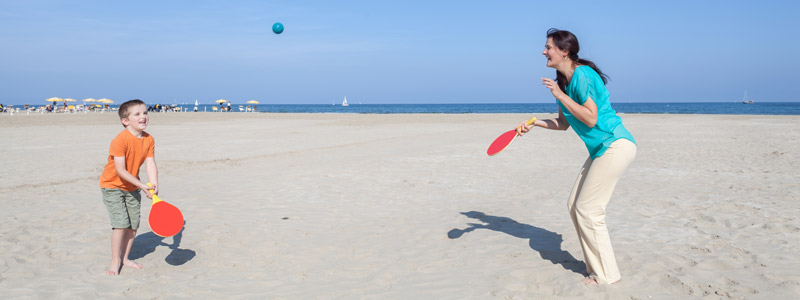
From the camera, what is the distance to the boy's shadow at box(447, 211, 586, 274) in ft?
15.0

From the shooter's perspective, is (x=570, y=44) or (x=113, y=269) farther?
(x=113, y=269)

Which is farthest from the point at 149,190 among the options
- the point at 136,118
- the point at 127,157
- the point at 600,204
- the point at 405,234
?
the point at 600,204

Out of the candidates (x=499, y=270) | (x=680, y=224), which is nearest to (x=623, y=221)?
(x=680, y=224)

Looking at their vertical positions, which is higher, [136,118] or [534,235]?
[136,118]

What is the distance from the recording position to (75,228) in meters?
5.82

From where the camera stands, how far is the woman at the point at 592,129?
139 inches

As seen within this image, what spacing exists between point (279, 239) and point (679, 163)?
910 centimetres

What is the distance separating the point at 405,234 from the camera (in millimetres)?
5641

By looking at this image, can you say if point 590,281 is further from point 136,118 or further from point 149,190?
point 136,118

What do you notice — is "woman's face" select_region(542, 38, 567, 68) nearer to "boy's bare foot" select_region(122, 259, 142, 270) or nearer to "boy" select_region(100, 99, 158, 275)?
"boy" select_region(100, 99, 158, 275)

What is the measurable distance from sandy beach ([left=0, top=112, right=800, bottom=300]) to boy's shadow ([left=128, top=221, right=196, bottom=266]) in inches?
0.8

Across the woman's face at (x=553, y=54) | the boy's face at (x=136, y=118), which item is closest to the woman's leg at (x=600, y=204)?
the woman's face at (x=553, y=54)

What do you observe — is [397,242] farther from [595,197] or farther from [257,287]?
[595,197]

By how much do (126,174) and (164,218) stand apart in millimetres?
445
